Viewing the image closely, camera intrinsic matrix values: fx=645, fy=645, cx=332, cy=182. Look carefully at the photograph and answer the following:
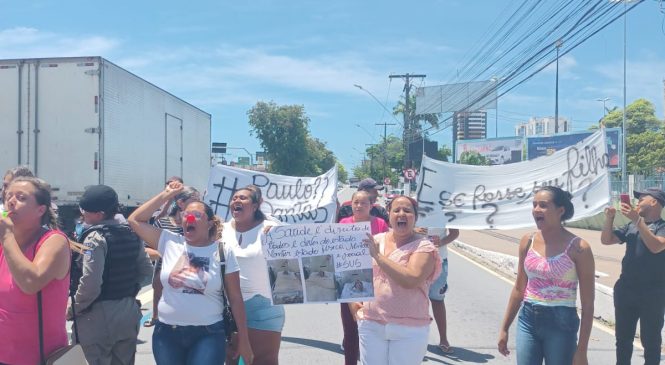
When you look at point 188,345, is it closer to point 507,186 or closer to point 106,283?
point 106,283

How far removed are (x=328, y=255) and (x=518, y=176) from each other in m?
2.77

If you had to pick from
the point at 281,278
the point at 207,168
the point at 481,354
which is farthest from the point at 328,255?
the point at 207,168

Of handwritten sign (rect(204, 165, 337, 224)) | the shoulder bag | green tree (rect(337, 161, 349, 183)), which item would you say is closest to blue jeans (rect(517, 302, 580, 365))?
the shoulder bag

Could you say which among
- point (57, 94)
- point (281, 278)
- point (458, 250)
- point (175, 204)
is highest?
point (57, 94)

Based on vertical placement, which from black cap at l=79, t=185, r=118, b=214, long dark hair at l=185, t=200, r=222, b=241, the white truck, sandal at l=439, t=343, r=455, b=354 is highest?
the white truck

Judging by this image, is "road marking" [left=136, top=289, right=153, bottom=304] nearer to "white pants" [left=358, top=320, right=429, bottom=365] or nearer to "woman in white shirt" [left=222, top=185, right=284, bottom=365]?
"woman in white shirt" [left=222, top=185, right=284, bottom=365]

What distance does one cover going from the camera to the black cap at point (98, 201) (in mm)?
4227

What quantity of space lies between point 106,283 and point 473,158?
6272 centimetres

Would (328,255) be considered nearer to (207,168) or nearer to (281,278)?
(281,278)

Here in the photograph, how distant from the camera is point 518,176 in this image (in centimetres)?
638

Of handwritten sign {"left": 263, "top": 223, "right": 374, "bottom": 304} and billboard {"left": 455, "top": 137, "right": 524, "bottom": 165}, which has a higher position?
billboard {"left": 455, "top": 137, "right": 524, "bottom": 165}

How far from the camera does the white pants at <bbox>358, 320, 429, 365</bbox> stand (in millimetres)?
4047

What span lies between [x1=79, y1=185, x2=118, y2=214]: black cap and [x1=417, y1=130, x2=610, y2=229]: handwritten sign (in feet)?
10.1

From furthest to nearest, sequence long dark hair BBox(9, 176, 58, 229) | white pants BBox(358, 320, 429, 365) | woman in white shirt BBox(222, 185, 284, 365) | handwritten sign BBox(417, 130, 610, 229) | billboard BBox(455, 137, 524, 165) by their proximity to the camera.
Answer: billboard BBox(455, 137, 524, 165) → handwritten sign BBox(417, 130, 610, 229) → woman in white shirt BBox(222, 185, 284, 365) → white pants BBox(358, 320, 429, 365) → long dark hair BBox(9, 176, 58, 229)
